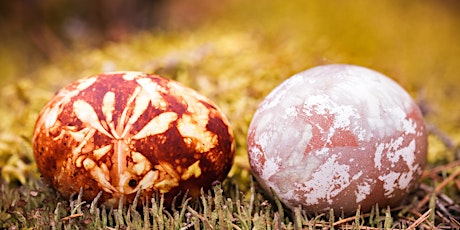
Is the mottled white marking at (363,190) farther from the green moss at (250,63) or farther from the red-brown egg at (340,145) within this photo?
the green moss at (250,63)

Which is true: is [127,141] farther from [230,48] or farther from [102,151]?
[230,48]

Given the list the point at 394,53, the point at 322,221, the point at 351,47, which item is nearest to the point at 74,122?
the point at 322,221

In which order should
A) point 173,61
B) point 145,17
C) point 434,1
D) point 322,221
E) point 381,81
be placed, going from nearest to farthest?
1. point 322,221
2. point 381,81
3. point 173,61
4. point 145,17
5. point 434,1

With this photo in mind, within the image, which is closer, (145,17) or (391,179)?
(391,179)

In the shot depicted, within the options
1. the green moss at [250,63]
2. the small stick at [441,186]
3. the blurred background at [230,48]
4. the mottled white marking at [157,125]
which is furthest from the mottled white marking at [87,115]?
the small stick at [441,186]

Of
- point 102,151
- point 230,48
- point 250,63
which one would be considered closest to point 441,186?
point 102,151

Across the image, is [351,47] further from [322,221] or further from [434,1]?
[322,221]

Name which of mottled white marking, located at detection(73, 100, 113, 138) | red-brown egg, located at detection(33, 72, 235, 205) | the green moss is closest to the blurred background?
the green moss
